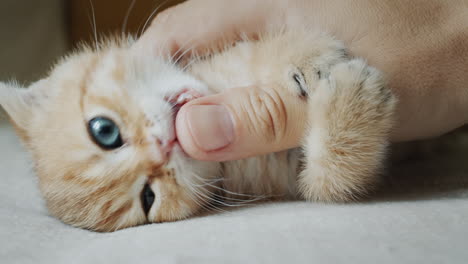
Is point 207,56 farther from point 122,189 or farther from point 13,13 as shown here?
point 13,13

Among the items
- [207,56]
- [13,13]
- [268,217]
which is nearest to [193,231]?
[268,217]

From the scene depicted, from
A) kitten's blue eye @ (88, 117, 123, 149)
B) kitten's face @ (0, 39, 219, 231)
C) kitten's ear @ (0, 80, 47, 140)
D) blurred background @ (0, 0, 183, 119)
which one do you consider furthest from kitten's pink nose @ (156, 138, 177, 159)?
blurred background @ (0, 0, 183, 119)

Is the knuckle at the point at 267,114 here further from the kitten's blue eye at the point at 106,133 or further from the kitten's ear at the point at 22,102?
the kitten's ear at the point at 22,102

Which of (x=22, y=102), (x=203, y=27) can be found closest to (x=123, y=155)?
(x=203, y=27)

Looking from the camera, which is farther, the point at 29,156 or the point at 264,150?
the point at 29,156

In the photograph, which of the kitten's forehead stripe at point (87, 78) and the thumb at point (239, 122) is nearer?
the thumb at point (239, 122)

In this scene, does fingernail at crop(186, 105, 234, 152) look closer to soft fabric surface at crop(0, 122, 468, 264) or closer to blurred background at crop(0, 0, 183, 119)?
soft fabric surface at crop(0, 122, 468, 264)

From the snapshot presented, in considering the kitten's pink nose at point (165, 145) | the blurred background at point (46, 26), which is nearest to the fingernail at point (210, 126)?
the kitten's pink nose at point (165, 145)
